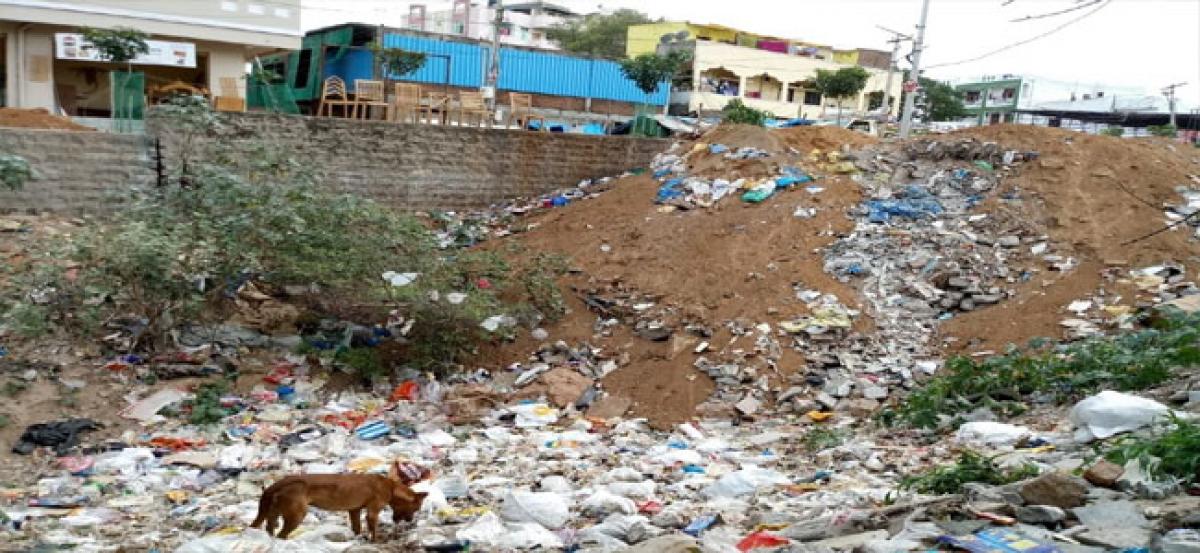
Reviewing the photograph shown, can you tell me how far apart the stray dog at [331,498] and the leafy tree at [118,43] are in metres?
11.1

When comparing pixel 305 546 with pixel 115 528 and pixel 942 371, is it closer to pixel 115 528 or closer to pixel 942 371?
pixel 115 528

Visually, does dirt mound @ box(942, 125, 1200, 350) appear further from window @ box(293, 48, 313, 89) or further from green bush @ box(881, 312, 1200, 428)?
window @ box(293, 48, 313, 89)

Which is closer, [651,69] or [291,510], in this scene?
[291,510]

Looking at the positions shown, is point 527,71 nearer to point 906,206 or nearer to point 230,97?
point 230,97

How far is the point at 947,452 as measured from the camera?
198 inches

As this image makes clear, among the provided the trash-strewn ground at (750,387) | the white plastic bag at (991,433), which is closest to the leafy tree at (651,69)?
the trash-strewn ground at (750,387)

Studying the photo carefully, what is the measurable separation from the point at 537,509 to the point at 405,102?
30.6 ft

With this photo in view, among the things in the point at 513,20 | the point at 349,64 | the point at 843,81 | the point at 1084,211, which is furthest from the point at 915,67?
the point at 513,20

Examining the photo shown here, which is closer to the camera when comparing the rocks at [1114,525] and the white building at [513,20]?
the rocks at [1114,525]

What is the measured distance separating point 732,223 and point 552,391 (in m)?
3.54

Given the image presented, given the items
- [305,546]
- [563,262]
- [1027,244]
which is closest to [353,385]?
[563,262]

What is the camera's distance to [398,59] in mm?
15805

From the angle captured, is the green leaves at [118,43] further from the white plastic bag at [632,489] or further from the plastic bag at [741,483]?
the plastic bag at [741,483]

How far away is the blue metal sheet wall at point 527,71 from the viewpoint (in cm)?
2002
